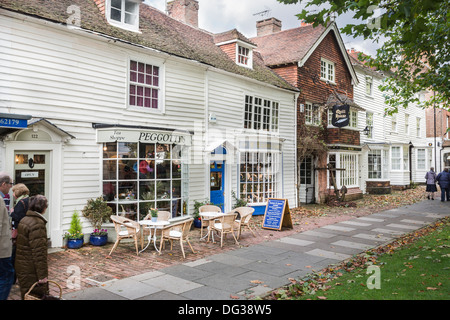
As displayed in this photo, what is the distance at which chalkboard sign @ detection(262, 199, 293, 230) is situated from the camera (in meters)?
11.8

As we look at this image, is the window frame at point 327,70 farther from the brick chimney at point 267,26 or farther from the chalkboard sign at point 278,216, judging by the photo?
the chalkboard sign at point 278,216

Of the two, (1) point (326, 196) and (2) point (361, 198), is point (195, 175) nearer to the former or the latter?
(1) point (326, 196)

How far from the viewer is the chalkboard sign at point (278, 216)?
1184 cm

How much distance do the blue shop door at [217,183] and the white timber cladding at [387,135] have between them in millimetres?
11877

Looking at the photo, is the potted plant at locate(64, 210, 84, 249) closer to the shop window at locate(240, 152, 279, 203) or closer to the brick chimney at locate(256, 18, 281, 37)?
the shop window at locate(240, 152, 279, 203)

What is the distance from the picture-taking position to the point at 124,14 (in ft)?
37.8

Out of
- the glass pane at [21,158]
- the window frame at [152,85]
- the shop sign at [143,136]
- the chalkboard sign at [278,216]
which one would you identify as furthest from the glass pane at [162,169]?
the chalkboard sign at [278,216]

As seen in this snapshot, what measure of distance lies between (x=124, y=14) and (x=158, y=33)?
63.0 inches

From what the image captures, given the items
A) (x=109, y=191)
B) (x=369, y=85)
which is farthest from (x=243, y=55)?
(x=369, y=85)

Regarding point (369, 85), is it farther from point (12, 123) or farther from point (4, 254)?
point (4, 254)

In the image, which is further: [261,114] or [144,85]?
[261,114]

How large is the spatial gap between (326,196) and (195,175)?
9553 mm

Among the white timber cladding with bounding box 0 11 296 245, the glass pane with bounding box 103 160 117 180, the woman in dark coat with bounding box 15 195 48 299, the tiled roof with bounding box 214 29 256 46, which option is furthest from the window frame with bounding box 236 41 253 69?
the woman in dark coat with bounding box 15 195 48 299

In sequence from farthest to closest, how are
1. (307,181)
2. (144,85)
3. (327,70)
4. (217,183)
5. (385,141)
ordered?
(385,141), (327,70), (307,181), (217,183), (144,85)
